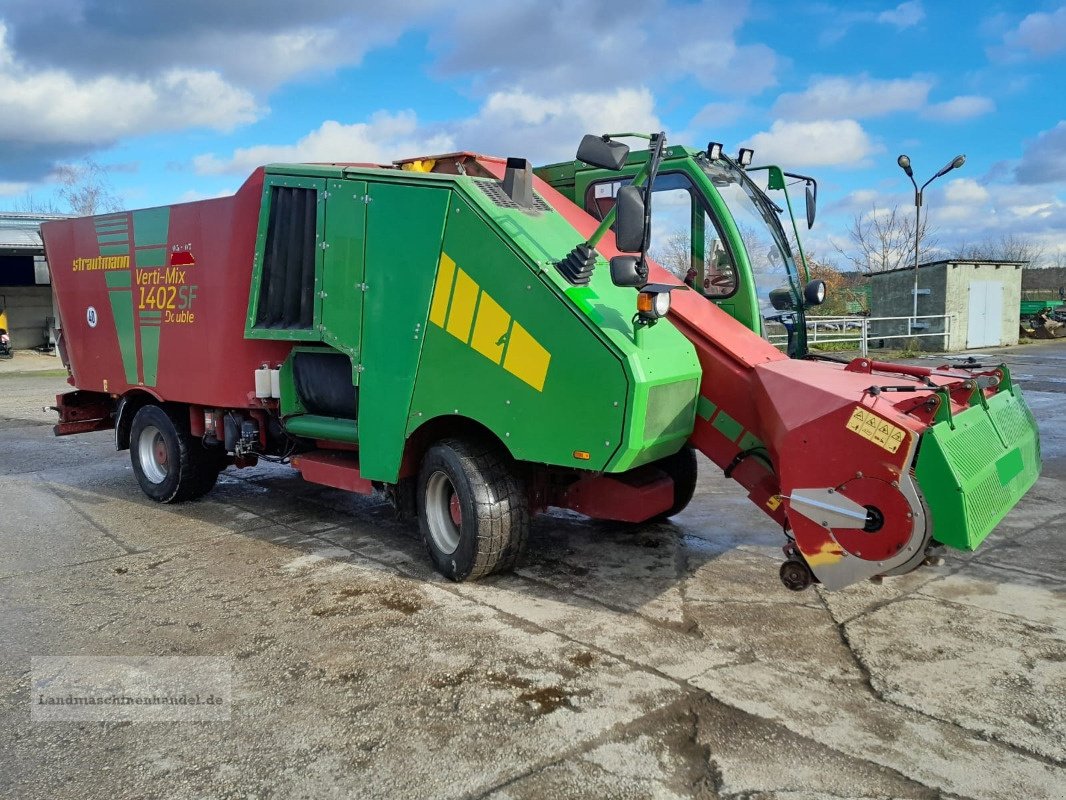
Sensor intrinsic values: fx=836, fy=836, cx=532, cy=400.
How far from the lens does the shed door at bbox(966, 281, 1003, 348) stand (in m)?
23.2

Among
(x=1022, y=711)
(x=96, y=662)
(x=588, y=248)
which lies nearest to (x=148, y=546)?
(x=96, y=662)

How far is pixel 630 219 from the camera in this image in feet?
12.8

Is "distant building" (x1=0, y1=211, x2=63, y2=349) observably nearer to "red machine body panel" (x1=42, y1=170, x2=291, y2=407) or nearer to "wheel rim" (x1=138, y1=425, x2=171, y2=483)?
"red machine body panel" (x1=42, y1=170, x2=291, y2=407)

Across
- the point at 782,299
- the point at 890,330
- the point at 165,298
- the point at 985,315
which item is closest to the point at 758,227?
the point at 782,299

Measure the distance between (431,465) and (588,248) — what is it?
1.57 m

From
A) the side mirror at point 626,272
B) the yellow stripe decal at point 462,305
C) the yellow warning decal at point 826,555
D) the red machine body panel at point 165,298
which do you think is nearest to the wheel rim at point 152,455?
the red machine body panel at point 165,298

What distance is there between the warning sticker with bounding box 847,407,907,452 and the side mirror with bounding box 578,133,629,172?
5.41 ft

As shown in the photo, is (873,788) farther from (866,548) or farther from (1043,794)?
(866,548)

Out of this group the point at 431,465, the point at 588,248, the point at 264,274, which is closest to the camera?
the point at 588,248

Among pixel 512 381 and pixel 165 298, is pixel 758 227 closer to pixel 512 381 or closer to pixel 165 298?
pixel 512 381

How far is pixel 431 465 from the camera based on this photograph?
486 centimetres

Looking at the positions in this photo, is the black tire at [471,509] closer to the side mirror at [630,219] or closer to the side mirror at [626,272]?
the side mirror at [626,272]

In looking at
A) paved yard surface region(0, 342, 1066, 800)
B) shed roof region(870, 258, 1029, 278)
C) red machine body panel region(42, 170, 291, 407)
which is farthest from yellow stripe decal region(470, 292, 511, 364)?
shed roof region(870, 258, 1029, 278)

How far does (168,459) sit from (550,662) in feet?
14.6
